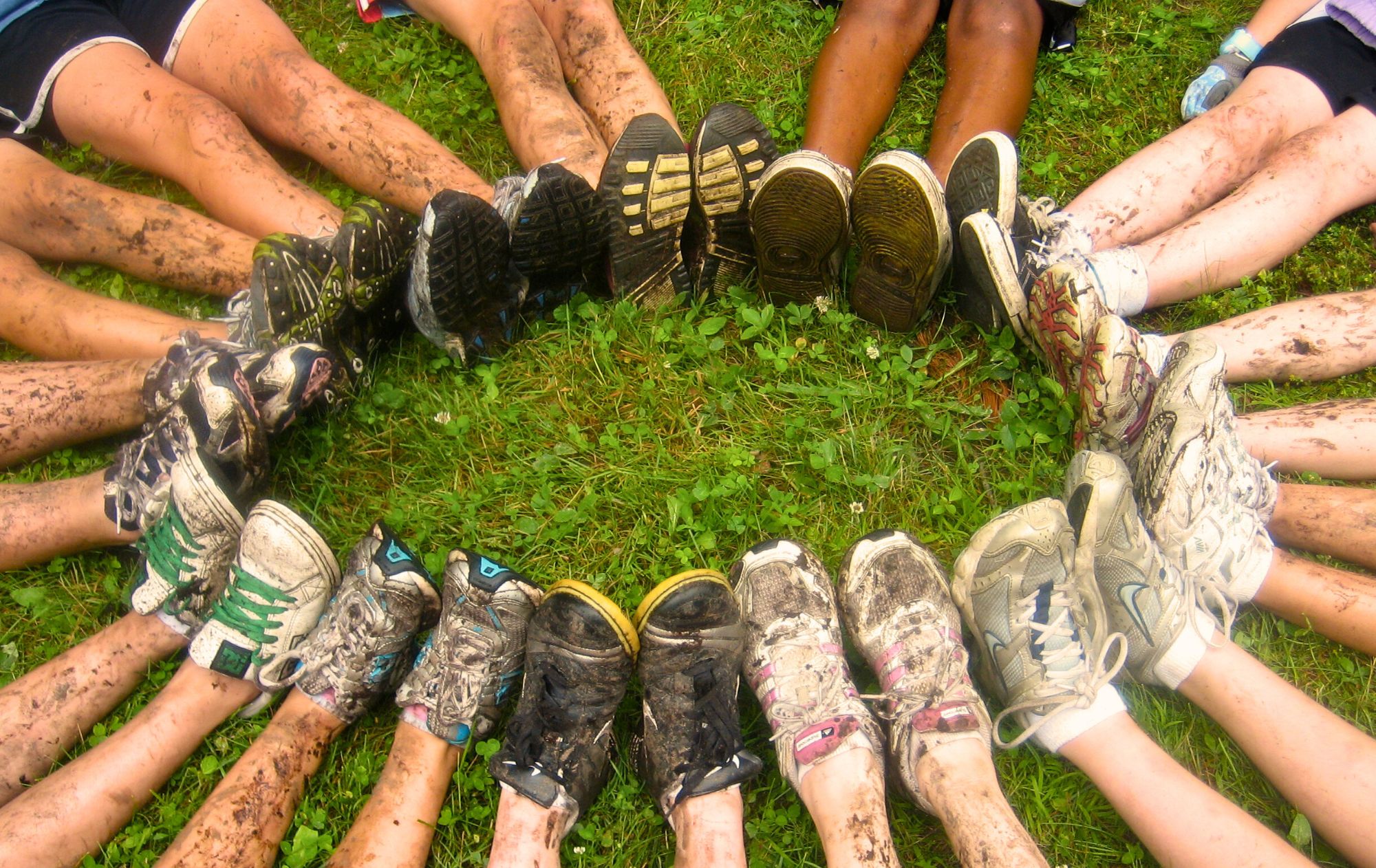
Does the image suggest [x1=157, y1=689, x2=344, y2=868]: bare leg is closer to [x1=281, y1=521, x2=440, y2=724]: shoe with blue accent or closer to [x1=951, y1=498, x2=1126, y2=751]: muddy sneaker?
[x1=281, y1=521, x2=440, y2=724]: shoe with blue accent

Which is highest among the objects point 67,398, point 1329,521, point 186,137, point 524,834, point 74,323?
point 186,137

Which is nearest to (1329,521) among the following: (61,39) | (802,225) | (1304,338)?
(1304,338)

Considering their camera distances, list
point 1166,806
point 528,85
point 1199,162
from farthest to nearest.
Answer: point 528,85 → point 1199,162 → point 1166,806

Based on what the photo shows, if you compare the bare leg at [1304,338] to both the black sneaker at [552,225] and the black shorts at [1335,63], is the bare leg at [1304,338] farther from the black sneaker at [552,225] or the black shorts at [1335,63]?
the black sneaker at [552,225]

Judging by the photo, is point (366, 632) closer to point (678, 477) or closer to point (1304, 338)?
point (678, 477)

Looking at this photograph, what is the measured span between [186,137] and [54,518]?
1190 millimetres

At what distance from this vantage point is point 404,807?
78.1 inches

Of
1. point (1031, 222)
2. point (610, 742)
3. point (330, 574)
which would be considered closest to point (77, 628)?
point (330, 574)

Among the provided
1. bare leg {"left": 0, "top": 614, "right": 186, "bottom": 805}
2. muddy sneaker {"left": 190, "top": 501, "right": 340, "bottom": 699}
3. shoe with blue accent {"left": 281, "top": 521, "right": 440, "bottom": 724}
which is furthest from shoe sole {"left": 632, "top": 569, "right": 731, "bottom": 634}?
bare leg {"left": 0, "top": 614, "right": 186, "bottom": 805}

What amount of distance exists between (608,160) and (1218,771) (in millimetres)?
2138

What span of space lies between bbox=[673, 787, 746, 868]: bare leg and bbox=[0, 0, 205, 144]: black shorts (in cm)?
281

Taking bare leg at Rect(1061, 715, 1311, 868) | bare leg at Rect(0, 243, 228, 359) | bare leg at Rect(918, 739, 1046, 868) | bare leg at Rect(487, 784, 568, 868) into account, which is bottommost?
bare leg at Rect(487, 784, 568, 868)

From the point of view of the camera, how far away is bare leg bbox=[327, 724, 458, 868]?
1930mm

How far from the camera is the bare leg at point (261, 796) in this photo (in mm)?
1924
